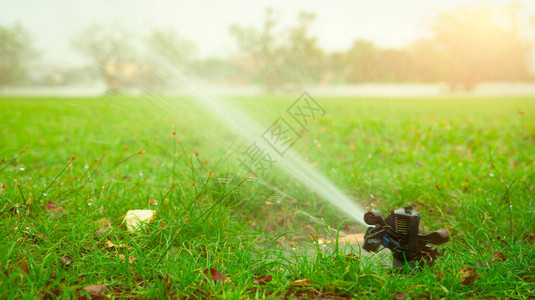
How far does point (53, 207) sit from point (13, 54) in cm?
2673

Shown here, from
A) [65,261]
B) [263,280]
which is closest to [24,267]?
[65,261]

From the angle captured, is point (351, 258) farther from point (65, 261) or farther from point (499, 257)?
point (65, 261)

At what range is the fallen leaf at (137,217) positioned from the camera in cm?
247

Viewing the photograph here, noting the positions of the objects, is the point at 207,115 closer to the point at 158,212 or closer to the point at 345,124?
the point at 345,124

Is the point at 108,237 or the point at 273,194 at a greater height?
the point at 273,194

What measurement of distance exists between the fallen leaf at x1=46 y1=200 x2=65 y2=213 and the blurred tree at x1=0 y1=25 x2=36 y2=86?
24.7m

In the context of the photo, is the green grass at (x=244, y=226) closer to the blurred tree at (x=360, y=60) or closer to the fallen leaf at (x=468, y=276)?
the fallen leaf at (x=468, y=276)

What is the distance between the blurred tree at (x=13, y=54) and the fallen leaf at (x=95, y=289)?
25.8 meters

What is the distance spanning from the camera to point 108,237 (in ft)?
7.95

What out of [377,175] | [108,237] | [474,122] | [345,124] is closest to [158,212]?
[108,237]

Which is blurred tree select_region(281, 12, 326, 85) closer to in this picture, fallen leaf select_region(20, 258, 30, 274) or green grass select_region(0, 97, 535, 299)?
green grass select_region(0, 97, 535, 299)

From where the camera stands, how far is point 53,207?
2.75 meters

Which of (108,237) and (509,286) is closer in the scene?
(509,286)

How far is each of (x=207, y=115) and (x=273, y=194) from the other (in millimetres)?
5697
